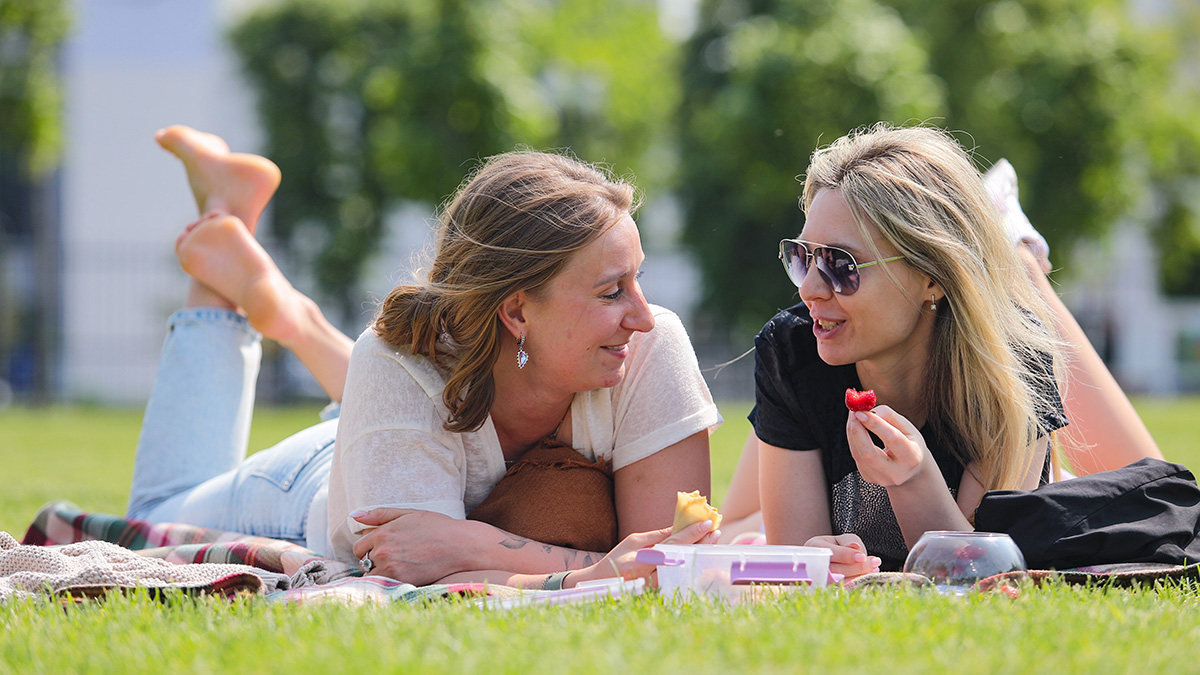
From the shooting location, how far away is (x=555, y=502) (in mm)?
3238

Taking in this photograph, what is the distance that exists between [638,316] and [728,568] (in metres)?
0.86

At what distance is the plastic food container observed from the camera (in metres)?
2.65

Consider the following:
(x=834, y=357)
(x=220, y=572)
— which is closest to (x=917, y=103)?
(x=834, y=357)

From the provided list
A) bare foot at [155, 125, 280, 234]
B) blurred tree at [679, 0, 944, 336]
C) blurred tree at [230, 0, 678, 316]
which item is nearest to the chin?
bare foot at [155, 125, 280, 234]

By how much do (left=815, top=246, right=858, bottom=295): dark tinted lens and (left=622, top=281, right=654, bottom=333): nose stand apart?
20.2 inches

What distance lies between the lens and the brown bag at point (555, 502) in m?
3.24

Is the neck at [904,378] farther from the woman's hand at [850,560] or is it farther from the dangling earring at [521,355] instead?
the dangling earring at [521,355]

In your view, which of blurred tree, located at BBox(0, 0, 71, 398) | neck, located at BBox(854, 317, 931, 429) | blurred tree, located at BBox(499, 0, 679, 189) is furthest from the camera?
blurred tree, located at BBox(499, 0, 679, 189)

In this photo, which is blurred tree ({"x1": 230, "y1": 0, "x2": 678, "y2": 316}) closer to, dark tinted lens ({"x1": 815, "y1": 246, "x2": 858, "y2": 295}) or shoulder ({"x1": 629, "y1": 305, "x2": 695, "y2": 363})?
shoulder ({"x1": 629, "y1": 305, "x2": 695, "y2": 363})

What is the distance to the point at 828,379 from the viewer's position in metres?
3.41

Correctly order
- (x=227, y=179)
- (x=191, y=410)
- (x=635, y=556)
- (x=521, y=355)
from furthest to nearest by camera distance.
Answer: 1. (x=227, y=179)
2. (x=191, y=410)
3. (x=521, y=355)
4. (x=635, y=556)

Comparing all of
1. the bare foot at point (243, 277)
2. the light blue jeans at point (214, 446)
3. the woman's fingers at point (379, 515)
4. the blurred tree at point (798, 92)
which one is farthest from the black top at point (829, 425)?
the blurred tree at point (798, 92)

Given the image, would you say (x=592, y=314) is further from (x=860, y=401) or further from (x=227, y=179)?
(x=227, y=179)

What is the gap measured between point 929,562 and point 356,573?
1.58 m
